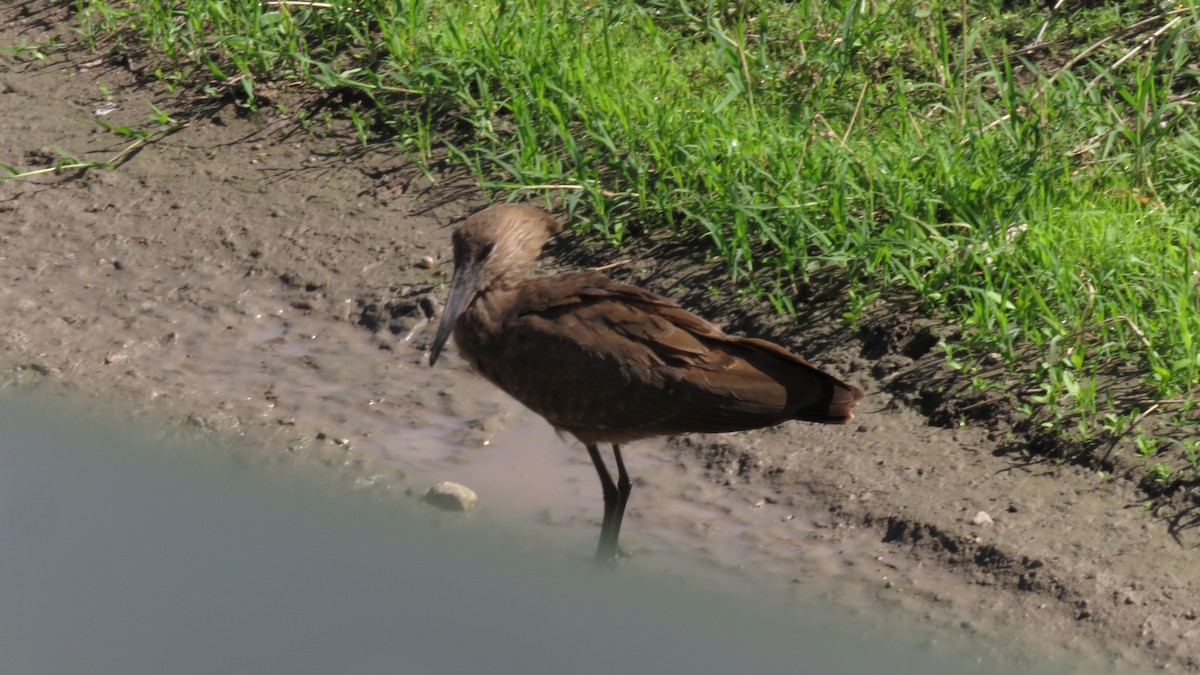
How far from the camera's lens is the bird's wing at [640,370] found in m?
4.08

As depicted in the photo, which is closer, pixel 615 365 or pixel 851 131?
pixel 615 365

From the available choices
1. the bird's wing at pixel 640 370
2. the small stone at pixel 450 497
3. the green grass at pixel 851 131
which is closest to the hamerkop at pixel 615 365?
the bird's wing at pixel 640 370

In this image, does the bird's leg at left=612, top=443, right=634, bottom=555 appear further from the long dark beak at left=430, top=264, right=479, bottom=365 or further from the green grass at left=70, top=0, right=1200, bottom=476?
the green grass at left=70, top=0, right=1200, bottom=476

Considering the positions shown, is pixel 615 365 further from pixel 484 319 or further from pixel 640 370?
pixel 484 319

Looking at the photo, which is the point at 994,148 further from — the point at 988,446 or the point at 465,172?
the point at 465,172

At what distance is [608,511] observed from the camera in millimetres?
4309

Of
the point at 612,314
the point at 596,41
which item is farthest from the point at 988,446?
the point at 596,41

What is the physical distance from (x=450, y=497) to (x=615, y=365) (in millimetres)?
661

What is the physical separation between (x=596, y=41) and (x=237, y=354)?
6.92 ft

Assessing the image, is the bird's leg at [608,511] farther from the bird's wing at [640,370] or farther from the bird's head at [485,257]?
the bird's head at [485,257]

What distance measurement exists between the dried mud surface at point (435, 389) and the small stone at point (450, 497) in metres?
0.05

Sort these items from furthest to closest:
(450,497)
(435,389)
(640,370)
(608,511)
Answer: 1. (435,389)
2. (450,497)
3. (608,511)
4. (640,370)

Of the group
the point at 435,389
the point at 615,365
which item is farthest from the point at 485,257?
the point at 435,389

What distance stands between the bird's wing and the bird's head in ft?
0.66
